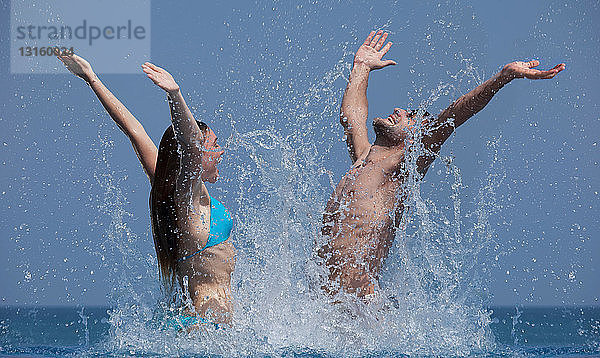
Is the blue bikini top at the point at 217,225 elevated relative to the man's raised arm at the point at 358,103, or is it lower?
lower

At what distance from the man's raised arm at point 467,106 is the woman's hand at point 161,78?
69.8 inches

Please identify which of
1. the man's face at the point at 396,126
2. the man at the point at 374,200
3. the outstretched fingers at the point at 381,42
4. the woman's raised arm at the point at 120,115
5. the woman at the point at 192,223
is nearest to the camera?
the woman at the point at 192,223

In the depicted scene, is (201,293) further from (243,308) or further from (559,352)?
(559,352)

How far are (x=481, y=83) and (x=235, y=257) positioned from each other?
1.82 metres

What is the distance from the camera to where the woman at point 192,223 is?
397 centimetres

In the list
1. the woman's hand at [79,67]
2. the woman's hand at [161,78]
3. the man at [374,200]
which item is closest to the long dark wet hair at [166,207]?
the woman's hand at [161,78]

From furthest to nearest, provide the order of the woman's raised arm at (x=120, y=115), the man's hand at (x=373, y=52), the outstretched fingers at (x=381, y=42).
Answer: the outstretched fingers at (x=381, y=42)
the man's hand at (x=373, y=52)
the woman's raised arm at (x=120, y=115)

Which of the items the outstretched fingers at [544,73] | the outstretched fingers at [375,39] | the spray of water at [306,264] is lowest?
the spray of water at [306,264]

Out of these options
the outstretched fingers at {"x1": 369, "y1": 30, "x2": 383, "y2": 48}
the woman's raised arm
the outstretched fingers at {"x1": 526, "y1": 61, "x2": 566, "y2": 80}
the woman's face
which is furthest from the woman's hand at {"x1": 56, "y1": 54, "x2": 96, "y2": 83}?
the outstretched fingers at {"x1": 526, "y1": 61, "x2": 566, "y2": 80}

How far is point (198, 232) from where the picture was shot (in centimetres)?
423

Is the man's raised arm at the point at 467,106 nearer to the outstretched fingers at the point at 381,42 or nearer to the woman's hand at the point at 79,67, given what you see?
the outstretched fingers at the point at 381,42

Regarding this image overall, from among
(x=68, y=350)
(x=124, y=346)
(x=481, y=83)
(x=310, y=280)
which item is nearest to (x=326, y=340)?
(x=310, y=280)

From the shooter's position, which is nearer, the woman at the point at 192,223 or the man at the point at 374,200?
the woman at the point at 192,223

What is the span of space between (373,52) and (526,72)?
1.59 metres
